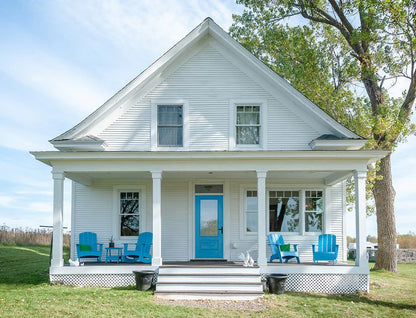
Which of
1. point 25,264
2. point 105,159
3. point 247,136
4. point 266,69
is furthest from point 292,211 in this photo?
point 25,264

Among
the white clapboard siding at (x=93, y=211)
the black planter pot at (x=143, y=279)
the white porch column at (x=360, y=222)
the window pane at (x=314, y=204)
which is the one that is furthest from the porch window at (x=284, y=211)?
the white clapboard siding at (x=93, y=211)

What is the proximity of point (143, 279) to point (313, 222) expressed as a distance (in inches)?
239

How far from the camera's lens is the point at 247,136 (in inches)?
523

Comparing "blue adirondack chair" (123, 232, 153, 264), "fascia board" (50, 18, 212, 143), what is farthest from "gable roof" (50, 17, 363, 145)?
"blue adirondack chair" (123, 232, 153, 264)

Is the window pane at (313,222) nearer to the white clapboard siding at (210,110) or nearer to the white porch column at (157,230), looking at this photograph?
the white clapboard siding at (210,110)

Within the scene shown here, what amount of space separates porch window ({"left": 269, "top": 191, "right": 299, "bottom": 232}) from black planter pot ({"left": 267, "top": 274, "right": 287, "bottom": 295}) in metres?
3.47

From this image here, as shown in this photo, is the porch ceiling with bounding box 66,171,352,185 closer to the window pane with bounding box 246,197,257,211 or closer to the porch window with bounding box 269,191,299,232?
the porch window with bounding box 269,191,299,232

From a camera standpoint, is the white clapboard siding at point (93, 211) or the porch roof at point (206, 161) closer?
the porch roof at point (206, 161)

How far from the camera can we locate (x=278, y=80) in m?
13.0

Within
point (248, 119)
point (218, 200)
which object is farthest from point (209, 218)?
point (248, 119)

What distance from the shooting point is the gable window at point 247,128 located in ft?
43.6

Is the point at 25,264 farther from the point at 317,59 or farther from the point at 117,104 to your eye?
the point at 317,59

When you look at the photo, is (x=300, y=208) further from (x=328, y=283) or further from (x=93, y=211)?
(x=93, y=211)

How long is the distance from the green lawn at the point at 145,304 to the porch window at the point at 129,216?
2807 millimetres
